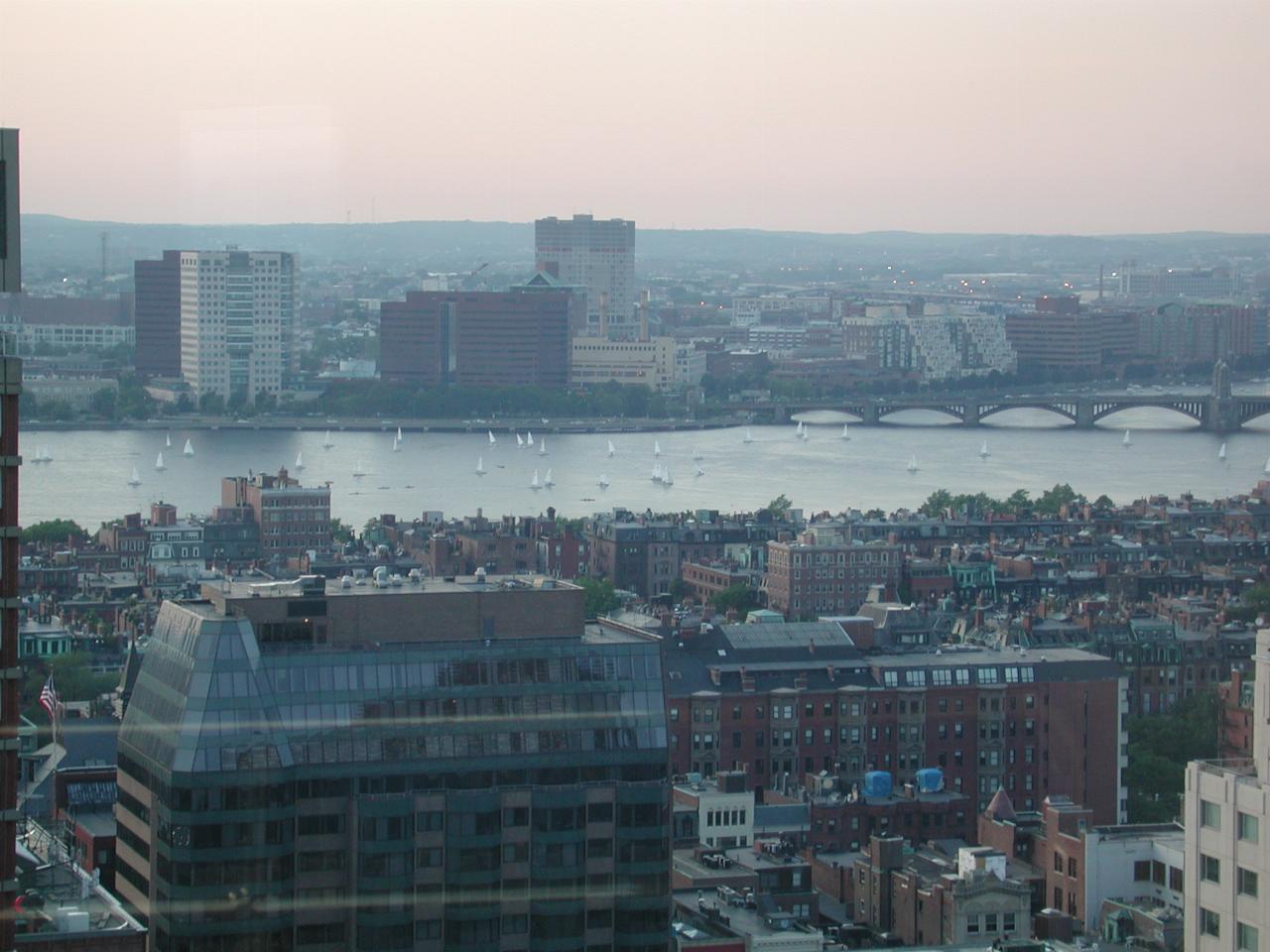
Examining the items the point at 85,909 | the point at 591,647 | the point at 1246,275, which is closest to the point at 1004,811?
the point at 591,647

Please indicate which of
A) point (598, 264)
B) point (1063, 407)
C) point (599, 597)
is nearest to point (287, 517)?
point (599, 597)

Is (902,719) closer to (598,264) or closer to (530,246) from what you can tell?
(530,246)

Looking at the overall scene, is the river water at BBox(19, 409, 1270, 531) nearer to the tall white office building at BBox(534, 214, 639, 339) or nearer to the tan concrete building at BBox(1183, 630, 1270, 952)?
the tall white office building at BBox(534, 214, 639, 339)

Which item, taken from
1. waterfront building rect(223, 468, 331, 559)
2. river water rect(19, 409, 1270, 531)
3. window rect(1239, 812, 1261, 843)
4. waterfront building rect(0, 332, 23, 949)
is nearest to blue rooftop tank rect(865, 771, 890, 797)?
window rect(1239, 812, 1261, 843)

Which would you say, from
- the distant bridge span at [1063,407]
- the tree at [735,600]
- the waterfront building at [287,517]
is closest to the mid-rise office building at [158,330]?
the distant bridge span at [1063,407]

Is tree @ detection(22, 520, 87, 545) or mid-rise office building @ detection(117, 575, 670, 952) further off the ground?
mid-rise office building @ detection(117, 575, 670, 952)

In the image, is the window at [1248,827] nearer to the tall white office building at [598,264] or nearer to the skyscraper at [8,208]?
the skyscraper at [8,208]

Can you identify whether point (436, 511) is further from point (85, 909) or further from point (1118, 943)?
point (85, 909)
